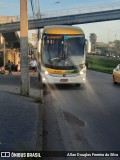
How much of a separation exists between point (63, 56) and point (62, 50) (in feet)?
1.14

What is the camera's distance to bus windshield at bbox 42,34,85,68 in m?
23.1

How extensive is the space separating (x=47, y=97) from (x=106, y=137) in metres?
9.17

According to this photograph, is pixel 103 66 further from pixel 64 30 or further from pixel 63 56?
pixel 63 56

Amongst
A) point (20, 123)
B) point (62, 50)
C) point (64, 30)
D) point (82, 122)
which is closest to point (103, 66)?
point (64, 30)

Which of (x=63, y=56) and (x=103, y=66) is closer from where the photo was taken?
(x=63, y=56)

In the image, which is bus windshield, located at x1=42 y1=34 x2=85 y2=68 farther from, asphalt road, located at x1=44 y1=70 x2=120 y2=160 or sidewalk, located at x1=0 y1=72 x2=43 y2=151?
sidewalk, located at x1=0 y1=72 x2=43 y2=151

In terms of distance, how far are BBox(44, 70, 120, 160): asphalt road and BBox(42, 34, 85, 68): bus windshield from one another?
353cm

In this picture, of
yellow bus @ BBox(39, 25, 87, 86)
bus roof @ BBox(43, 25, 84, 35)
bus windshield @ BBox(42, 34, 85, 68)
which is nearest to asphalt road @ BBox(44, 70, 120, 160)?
yellow bus @ BBox(39, 25, 87, 86)

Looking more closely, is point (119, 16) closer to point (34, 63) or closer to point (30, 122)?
point (34, 63)

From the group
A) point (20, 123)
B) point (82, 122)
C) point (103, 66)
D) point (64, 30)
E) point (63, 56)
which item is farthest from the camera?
point (103, 66)

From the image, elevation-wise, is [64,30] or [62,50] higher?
[64,30]

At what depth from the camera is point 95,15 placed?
70.6 metres

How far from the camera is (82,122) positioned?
1234 cm

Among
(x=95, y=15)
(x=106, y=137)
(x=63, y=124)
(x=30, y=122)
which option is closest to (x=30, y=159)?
(x=106, y=137)
